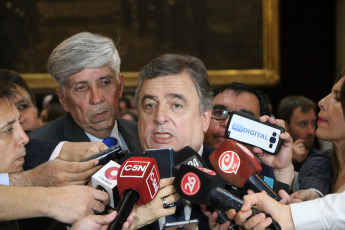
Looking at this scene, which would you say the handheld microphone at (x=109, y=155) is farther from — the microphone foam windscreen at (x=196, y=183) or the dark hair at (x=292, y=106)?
the dark hair at (x=292, y=106)

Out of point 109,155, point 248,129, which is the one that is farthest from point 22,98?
point 248,129

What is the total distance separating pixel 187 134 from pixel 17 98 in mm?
1507

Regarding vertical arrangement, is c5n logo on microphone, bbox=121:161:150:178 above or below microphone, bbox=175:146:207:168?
above

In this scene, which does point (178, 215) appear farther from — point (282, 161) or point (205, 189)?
point (282, 161)

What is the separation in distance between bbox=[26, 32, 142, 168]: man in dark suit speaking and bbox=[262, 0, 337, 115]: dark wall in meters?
6.35

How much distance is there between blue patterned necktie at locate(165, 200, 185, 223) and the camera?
215cm

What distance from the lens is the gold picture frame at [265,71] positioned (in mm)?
9078

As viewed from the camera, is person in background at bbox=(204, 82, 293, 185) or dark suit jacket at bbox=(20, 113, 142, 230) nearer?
dark suit jacket at bbox=(20, 113, 142, 230)

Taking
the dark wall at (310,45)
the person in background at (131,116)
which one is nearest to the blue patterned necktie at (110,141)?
the person in background at (131,116)

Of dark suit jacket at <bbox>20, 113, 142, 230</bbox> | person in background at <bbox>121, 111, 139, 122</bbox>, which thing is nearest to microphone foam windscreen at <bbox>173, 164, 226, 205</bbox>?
dark suit jacket at <bbox>20, 113, 142, 230</bbox>

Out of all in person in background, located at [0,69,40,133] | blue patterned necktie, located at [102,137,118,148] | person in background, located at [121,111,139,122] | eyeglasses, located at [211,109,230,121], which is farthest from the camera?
person in background, located at [121,111,139,122]

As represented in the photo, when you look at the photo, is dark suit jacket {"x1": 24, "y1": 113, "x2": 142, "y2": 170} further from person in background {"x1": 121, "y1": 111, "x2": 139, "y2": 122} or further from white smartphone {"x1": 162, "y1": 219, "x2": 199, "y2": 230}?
person in background {"x1": 121, "y1": 111, "x2": 139, "y2": 122}

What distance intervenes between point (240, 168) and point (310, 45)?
7696 millimetres

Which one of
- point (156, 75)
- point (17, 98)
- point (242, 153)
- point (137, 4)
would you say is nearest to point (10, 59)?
point (137, 4)
